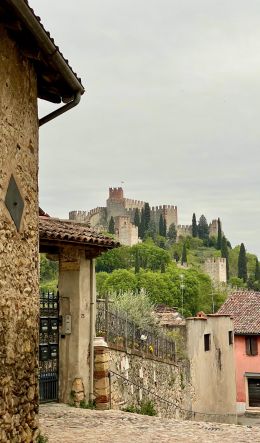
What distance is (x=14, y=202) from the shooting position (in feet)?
20.9

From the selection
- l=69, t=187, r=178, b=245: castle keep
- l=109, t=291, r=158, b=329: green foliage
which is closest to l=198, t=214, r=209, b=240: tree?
l=69, t=187, r=178, b=245: castle keep

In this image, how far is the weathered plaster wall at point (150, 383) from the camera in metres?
14.1

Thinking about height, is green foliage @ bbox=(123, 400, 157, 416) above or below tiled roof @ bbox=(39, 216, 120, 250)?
below

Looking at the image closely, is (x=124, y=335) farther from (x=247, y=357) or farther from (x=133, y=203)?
(x=133, y=203)

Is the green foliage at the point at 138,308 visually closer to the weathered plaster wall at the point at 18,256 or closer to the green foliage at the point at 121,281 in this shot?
the weathered plaster wall at the point at 18,256

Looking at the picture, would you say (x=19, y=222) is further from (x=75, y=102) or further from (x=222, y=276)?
(x=222, y=276)

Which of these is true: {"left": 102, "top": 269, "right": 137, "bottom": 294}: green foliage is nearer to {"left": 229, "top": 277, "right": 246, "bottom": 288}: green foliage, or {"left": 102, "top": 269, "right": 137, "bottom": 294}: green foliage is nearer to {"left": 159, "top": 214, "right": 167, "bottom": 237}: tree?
{"left": 229, "top": 277, "right": 246, "bottom": 288}: green foliage

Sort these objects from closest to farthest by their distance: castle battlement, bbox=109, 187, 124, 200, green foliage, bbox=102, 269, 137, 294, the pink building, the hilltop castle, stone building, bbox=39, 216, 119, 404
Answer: stone building, bbox=39, 216, 119, 404, the pink building, green foliage, bbox=102, 269, 137, 294, the hilltop castle, castle battlement, bbox=109, 187, 124, 200

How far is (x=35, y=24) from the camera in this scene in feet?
18.7

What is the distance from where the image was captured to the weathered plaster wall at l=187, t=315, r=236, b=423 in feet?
79.4

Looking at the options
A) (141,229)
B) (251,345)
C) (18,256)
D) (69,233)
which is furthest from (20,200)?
(141,229)

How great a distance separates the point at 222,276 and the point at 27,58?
113941 millimetres

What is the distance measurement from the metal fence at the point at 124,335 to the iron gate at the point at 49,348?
2.34 metres

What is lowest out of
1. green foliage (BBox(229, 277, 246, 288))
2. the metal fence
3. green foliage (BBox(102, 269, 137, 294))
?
the metal fence
